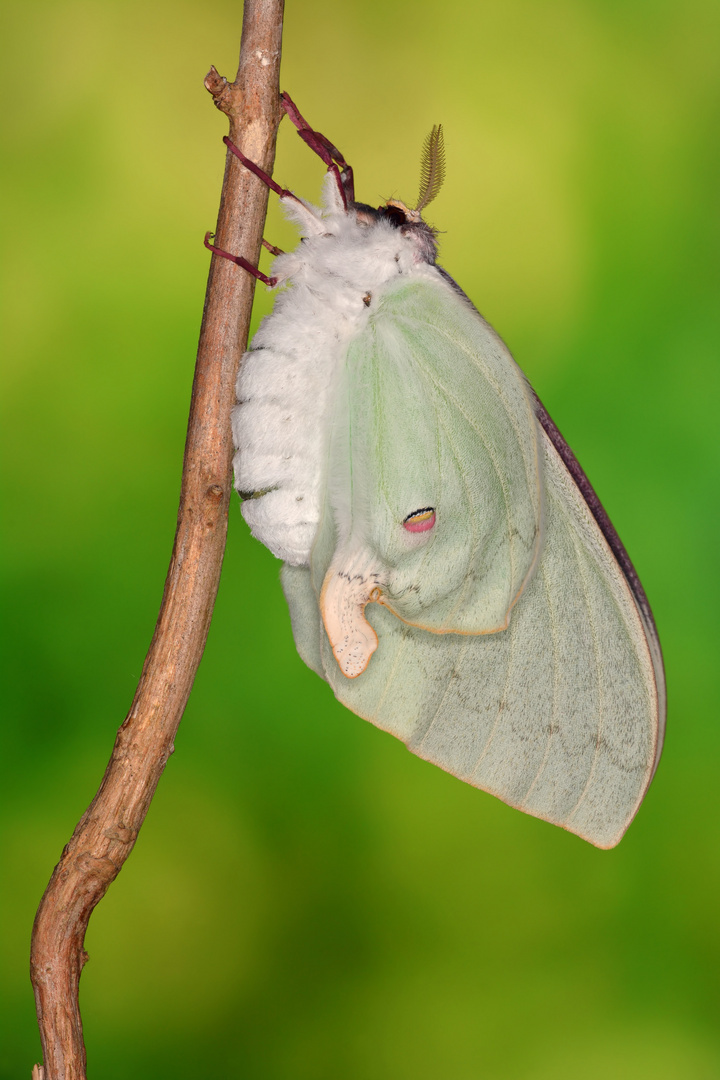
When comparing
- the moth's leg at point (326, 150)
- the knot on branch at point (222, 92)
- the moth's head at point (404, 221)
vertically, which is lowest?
the moth's head at point (404, 221)

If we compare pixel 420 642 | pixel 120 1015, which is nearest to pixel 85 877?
pixel 420 642

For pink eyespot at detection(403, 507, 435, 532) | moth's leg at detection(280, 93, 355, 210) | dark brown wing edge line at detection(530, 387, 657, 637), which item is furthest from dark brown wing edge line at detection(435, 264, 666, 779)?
moth's leg at detection(280, 93, 355, 210)

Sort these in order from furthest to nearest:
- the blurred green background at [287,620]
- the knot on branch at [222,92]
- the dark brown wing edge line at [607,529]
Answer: the blurred green background at [287,620] → the dark brown wing edge line at [607,529] → the knot on branch at [222,92]

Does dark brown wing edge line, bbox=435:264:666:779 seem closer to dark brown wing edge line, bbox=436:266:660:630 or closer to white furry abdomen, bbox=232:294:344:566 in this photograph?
dark brown wing edge line, bbox=436:266:660:630

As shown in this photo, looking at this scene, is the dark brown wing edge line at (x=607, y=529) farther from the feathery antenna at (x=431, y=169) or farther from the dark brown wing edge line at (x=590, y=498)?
the feathery antenna at (x=431, y=169)

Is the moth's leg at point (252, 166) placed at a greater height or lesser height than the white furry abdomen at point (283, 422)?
greater

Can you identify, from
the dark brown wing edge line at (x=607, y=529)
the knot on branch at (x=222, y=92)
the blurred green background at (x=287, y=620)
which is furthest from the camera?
the blurred green background at (x=287, y=620)

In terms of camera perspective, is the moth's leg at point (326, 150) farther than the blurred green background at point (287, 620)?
No

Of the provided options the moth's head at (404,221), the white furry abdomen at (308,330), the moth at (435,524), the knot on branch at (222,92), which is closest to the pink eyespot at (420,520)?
the moth at (435,524)
